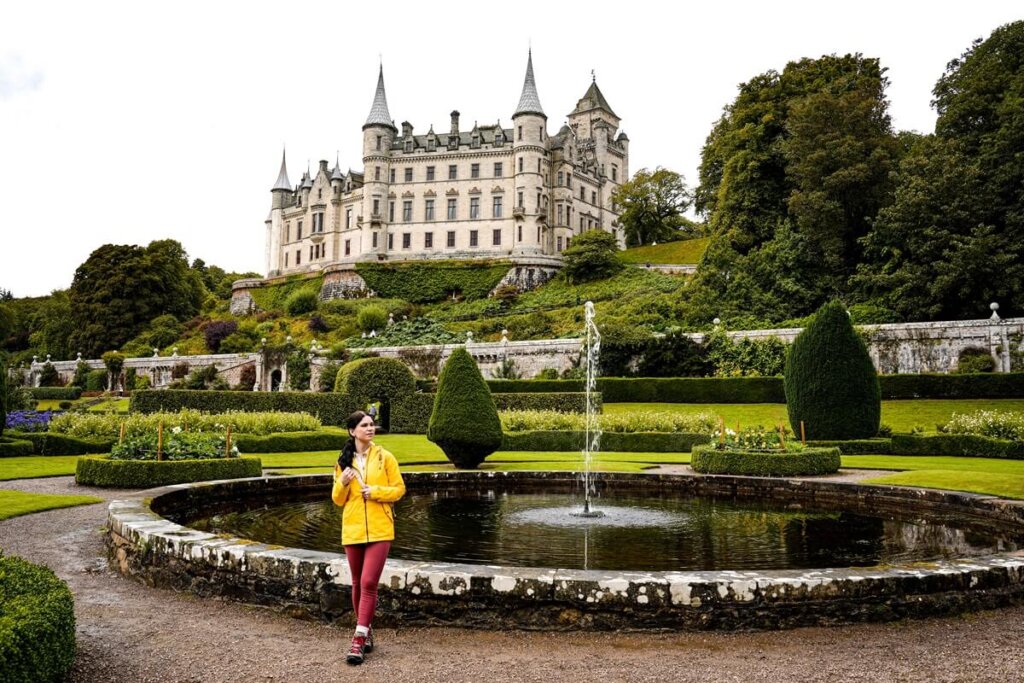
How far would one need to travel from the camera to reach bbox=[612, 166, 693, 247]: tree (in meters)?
73.3

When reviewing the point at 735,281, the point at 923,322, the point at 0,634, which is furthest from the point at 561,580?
the point at 735,281

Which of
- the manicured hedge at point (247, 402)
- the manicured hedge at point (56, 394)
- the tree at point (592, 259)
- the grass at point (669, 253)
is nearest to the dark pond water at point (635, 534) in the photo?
the manicured hedge at point (247, 402)

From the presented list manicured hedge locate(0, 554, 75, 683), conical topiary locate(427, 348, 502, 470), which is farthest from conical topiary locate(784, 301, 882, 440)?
manicured hedge locate(0, 554, 75, 683)

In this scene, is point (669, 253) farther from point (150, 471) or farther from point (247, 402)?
point (150, 471)

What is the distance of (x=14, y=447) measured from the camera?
17219mm

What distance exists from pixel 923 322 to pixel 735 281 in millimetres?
10860

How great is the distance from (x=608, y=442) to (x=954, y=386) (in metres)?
13.8

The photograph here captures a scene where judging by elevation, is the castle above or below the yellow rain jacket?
above

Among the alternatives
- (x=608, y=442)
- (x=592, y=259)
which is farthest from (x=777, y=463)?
(x=592, y=259)

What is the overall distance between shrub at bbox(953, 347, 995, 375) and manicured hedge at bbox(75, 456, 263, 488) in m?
26.7

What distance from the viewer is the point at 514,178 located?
221ft

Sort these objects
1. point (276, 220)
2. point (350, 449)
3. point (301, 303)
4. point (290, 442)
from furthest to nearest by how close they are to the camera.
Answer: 1. point (276, 220)
2. point (301, 303)
3. point (290, 442)
4. point (350, 449)

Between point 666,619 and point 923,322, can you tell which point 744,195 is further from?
point 666,619

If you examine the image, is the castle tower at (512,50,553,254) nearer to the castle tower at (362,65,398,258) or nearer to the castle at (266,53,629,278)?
the castle at (266,53,629,278)
